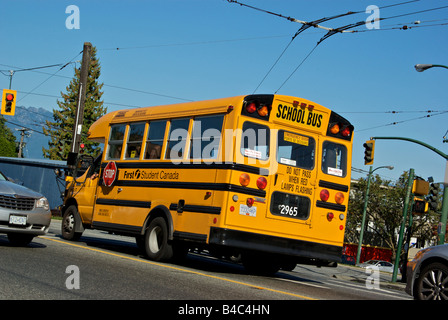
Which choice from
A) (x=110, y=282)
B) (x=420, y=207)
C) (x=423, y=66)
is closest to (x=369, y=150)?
(x=423, y=66)

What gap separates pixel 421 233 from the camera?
65938 mm

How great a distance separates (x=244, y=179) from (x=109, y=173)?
14.3 feet

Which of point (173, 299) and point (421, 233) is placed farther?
point (421, 233)

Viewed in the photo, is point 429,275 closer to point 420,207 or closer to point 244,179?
point 244,179

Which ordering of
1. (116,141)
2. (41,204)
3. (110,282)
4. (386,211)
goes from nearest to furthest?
1. (110,282)
2. (41,204)
3. (116,141)
4. (386,211)

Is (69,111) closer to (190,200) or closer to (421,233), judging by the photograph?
(421,233)

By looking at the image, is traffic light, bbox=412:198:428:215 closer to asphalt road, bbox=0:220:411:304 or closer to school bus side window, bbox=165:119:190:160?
school bus side window, bbox=165:119:190:160

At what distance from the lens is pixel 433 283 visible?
8.06 m

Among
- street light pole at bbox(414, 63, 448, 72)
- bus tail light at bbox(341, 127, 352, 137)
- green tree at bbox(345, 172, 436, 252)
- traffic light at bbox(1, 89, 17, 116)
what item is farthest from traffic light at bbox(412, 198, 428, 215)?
green tree at bbox(345, 172, 436, 252)

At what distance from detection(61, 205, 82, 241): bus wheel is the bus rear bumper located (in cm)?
538

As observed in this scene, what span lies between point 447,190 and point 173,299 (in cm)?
2135

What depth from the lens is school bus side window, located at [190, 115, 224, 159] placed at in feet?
35.7

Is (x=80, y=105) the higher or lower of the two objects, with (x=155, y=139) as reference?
higher

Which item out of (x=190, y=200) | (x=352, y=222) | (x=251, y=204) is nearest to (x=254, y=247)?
(x=251, y=204)
